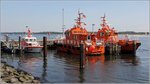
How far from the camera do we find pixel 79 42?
46.9m

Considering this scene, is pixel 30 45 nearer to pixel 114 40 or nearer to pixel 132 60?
pixel 114 40

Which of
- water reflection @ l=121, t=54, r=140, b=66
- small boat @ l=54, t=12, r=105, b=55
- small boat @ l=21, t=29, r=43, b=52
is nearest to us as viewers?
water reflection @ l=121, t=54, r=140, b=66

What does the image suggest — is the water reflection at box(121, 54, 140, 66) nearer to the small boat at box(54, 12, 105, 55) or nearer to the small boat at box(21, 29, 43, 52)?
the small boat at box(54, 12, 105, 55)

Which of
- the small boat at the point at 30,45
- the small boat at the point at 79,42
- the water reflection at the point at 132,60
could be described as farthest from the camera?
the small boat at the point at 30,45

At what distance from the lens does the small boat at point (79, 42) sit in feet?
146

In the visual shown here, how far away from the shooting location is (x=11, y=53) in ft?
158

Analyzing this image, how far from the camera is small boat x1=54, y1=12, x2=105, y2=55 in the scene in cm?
4456

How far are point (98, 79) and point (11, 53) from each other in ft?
84.1

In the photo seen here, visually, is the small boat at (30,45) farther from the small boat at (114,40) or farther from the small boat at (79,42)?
the small boat at (114,40)

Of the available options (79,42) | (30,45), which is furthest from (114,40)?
(30,45)

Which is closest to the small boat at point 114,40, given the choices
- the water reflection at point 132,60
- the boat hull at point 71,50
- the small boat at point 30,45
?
the water reflection at point 132,60

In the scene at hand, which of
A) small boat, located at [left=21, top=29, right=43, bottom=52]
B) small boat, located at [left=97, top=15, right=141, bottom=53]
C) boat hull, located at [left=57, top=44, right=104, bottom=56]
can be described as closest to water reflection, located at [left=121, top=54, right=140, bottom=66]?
small boat, located at [left=97, top=15, right=141, bottom=53]

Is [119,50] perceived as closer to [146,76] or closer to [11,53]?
[11,53]

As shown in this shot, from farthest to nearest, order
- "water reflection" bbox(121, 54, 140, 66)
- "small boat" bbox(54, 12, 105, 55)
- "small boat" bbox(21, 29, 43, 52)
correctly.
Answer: "small boat" bbox(21, 29, 43, 52) < "small boat" bbox(54, 12, 105, 55) < "water reflection" bbox(121, 54, 140, 66)
